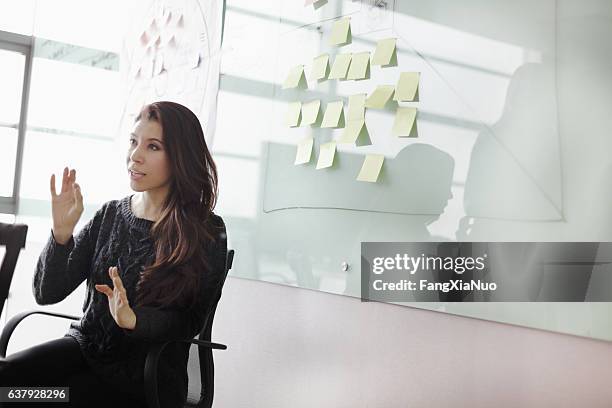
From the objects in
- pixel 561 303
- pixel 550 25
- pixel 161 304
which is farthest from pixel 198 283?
pixel 550 25

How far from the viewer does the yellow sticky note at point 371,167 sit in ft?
6.42

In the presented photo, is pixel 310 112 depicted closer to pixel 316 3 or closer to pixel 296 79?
pixel 296 79

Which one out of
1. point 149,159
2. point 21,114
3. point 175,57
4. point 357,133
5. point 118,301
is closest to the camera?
point 118,301

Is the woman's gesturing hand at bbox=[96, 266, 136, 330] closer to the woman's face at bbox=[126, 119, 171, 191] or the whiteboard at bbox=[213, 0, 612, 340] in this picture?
the woman's face at bbox=[126, 119, 171, 191]

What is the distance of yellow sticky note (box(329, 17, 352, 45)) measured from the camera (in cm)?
210

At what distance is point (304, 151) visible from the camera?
2.24 metres

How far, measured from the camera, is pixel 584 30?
1477 mm

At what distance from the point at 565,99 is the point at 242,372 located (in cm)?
155

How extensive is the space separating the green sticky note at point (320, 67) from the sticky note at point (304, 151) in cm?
21

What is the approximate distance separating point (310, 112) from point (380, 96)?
329 mm

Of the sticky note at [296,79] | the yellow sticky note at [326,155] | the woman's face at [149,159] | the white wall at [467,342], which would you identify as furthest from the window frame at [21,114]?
the yellow sticky note at [326,155]

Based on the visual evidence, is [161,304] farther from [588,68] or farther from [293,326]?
A: [588,68]

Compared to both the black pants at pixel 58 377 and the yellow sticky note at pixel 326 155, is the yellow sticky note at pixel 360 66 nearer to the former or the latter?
the yellow sticky note at pixel 326 155

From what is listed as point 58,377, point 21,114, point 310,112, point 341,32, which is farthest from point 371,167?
point 21,114
